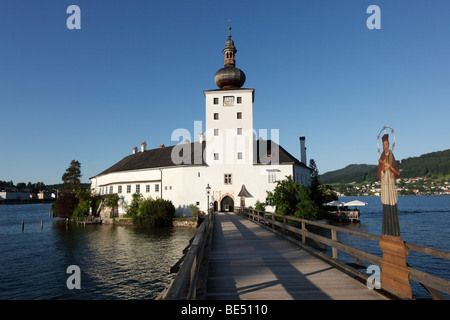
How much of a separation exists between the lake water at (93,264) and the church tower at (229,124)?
12.8 meters

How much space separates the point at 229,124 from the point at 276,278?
1433 inches

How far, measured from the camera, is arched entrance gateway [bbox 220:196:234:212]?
4062 centimetres

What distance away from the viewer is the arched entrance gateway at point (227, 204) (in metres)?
40.6

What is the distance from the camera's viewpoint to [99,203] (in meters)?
53.1

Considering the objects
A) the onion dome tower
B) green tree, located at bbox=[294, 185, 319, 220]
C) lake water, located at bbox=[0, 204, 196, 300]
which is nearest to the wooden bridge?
lake water, located at bbox=[0, 204, 196, 300]

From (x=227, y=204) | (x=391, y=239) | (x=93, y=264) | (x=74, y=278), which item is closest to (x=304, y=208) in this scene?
(x=227, y=204)

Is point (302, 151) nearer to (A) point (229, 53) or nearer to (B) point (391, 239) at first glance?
(A) point (229, 53)

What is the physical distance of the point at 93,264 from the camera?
21.8 m

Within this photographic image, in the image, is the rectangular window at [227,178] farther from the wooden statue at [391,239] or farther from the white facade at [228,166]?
the wooden statue at [391,239]

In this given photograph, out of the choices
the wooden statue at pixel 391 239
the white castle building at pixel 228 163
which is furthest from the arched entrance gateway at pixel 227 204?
the wooden statue at pixel 391 239
